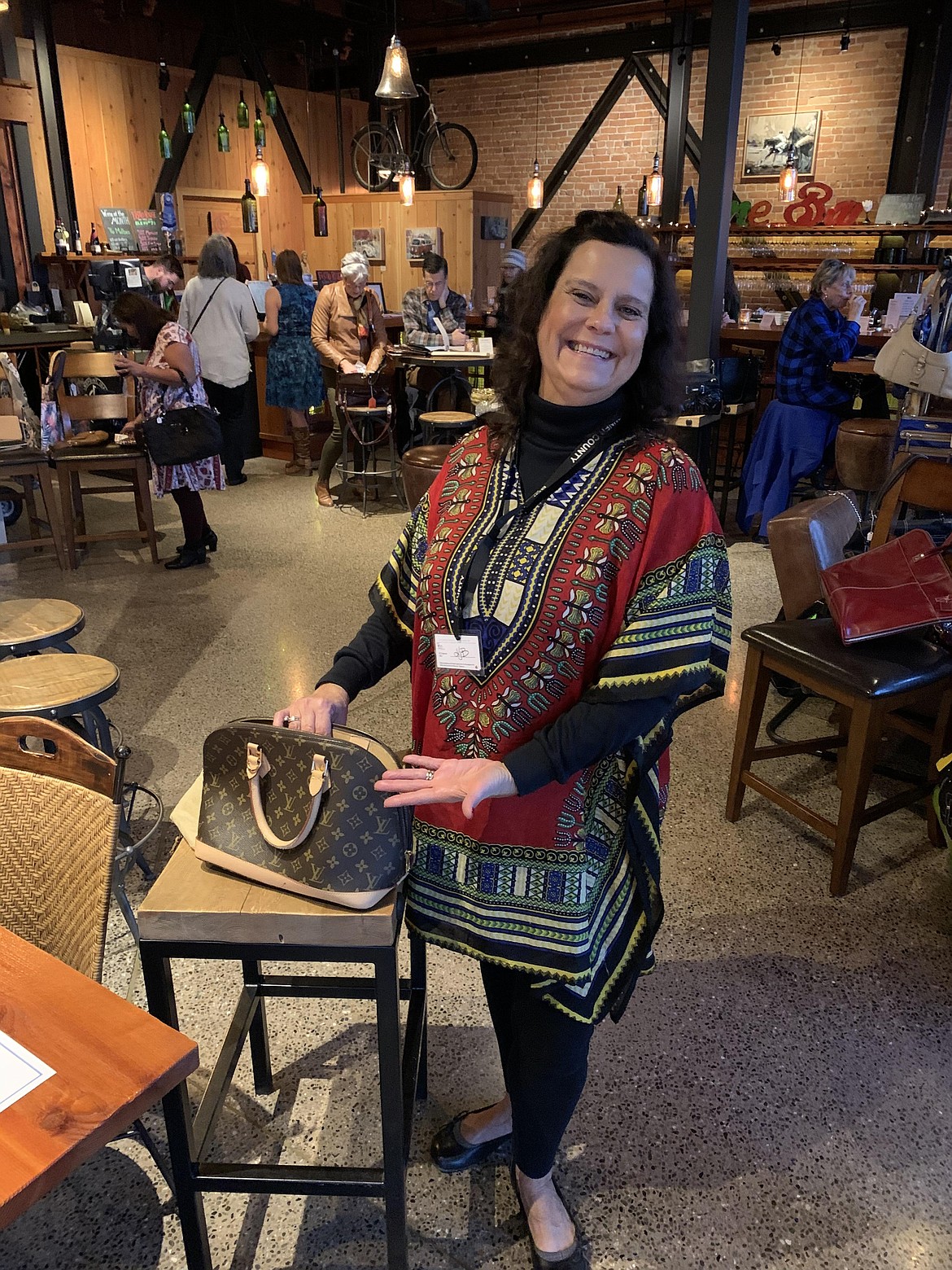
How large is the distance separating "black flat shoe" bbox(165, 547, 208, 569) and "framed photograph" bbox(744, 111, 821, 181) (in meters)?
7.06

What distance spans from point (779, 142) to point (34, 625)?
347 inches

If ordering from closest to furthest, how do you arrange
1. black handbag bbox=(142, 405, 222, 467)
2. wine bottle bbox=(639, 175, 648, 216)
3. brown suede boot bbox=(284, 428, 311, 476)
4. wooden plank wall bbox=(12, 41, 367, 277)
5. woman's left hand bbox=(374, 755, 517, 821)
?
1. woman's left hand bbox=(374, 755, 517, 821)
2. black handbag bbox=(142, 405, 222, 467)
3. brown suede boot bbox=(284, 428, 311, 476)
4. wooden plank wall bbox=(12, 41, 367, 277)
5. wine bottle bbox=(639, 175, 648, 216)

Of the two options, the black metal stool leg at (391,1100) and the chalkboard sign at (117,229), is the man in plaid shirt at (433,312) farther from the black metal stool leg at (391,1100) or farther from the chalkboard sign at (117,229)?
the black metal stool leg at (391,1100)

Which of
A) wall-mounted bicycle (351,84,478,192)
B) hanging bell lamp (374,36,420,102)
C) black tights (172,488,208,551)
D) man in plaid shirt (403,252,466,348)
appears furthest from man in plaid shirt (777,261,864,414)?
wall-mounted bicycle (351,84,478,192)

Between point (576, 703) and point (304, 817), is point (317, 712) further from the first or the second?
point (576, 703)

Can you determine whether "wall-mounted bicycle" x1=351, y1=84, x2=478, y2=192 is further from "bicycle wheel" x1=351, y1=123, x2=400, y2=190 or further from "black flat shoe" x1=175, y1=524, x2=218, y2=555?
"black flat shoe" x1=175, y1=524, x2=218, y2=555

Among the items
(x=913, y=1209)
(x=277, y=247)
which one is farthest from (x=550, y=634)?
(x=277, y=247)

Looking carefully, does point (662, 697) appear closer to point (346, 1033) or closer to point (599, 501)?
point (599, 501)

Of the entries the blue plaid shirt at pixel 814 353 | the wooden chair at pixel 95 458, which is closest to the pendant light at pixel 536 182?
the blue plaid shirt at pixel 814 353

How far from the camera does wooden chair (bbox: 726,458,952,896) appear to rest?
2.32 metres

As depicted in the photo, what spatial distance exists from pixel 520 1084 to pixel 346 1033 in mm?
691

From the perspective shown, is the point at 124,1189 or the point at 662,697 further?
the point at 124,1189

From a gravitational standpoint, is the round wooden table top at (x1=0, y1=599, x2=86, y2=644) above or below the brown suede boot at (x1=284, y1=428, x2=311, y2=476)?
above

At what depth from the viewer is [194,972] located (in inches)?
Answer: 84.6
